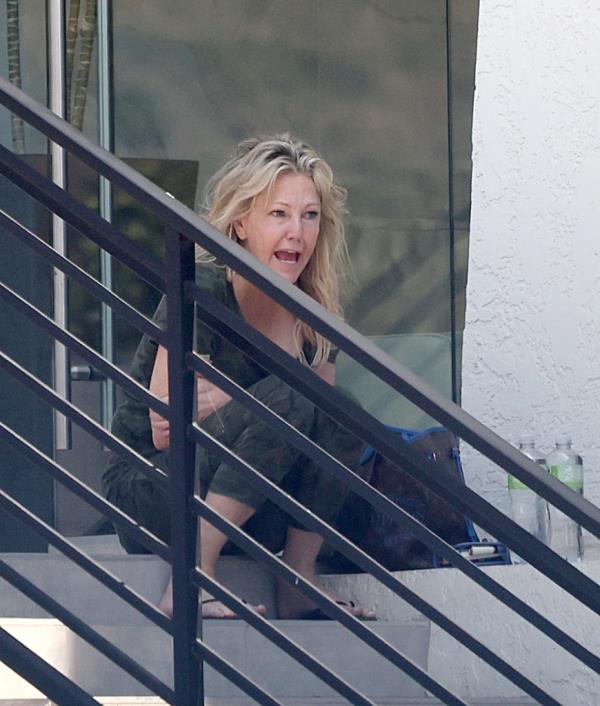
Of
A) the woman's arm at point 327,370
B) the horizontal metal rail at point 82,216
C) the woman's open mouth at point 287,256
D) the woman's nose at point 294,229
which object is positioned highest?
the woman's nose at point 294,229

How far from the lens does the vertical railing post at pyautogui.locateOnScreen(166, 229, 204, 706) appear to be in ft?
5.02

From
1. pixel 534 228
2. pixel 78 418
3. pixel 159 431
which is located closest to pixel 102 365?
pixel 78 418

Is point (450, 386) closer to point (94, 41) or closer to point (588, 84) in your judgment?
point (588, 84)

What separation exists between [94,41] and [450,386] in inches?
66.5

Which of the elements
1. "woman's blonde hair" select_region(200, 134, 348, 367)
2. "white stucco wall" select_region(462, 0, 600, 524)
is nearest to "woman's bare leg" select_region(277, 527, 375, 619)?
"woman's blonde hair" select_region(200, 134, 348, 367)

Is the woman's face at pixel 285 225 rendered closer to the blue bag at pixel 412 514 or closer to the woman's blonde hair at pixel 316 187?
the woman's blonde hair at pixel 316 187

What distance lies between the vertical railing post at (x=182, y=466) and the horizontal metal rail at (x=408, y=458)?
3cm

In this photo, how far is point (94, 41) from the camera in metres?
4.35

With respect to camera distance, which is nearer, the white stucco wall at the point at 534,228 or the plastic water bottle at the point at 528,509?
the plastic water bottle at the point at 528,509

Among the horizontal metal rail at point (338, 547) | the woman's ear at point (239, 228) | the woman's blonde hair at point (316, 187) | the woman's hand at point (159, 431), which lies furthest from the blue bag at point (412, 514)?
the horizontal metal rail at point (338, 547)

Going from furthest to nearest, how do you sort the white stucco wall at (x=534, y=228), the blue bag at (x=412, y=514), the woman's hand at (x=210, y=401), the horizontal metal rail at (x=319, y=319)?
the white stucco wall at (x=534, y=228)
the blue bag at (x=412, y=514)
the woman's hand at (x=210, y=401)
the horizontal metal rail at (x=319, y=319)

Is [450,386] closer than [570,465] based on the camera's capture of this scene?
No

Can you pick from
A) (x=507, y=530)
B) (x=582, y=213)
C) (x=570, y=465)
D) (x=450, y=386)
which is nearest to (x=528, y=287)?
(x=582, y=213)

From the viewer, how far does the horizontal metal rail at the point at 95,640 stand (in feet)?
5.13
